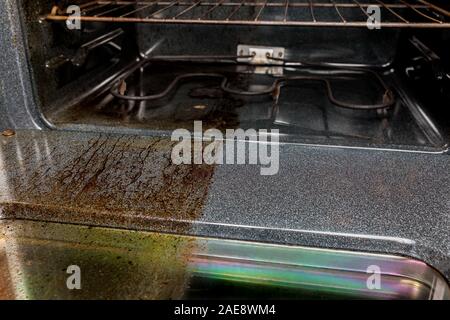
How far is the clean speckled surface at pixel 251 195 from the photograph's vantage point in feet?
1.51

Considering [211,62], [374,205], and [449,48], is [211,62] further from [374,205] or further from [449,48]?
[374,205]

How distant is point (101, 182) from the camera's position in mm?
550

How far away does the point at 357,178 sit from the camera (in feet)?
1.82

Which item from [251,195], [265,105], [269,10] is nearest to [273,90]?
[265,105]

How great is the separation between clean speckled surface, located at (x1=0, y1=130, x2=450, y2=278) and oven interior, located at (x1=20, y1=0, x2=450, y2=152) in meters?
0.07

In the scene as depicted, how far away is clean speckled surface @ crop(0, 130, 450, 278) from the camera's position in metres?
0.46
